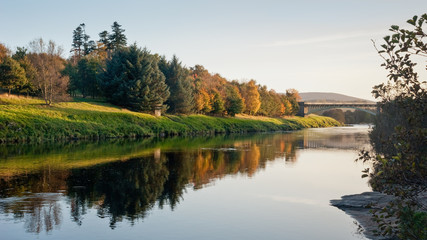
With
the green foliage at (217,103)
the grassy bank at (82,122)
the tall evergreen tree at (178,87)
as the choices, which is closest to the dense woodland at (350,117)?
the green foliage at (217,103)

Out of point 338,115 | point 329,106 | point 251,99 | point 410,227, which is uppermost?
point 251,99

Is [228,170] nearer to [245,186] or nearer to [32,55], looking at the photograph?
[245,186]

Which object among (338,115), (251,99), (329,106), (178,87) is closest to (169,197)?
(178,87)

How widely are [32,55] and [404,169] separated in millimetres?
75069

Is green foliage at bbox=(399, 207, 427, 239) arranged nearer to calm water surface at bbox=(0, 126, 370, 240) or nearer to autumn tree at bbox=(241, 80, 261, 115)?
calm water surface at bbox=(0, 126, 370, 240)

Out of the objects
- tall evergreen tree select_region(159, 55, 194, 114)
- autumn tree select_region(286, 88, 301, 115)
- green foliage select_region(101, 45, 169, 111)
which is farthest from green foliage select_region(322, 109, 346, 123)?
green foliage select_region(101, 45, 169, 111)

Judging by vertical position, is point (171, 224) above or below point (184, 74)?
below

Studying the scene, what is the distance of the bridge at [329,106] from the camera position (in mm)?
121137

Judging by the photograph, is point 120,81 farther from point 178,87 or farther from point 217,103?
point 217,103

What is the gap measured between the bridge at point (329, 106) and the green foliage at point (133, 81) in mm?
70882

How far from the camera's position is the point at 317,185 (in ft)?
74.1

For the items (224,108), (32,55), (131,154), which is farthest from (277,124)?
(131,154)

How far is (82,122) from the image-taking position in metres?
52.2

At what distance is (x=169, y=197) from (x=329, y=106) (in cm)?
11915
